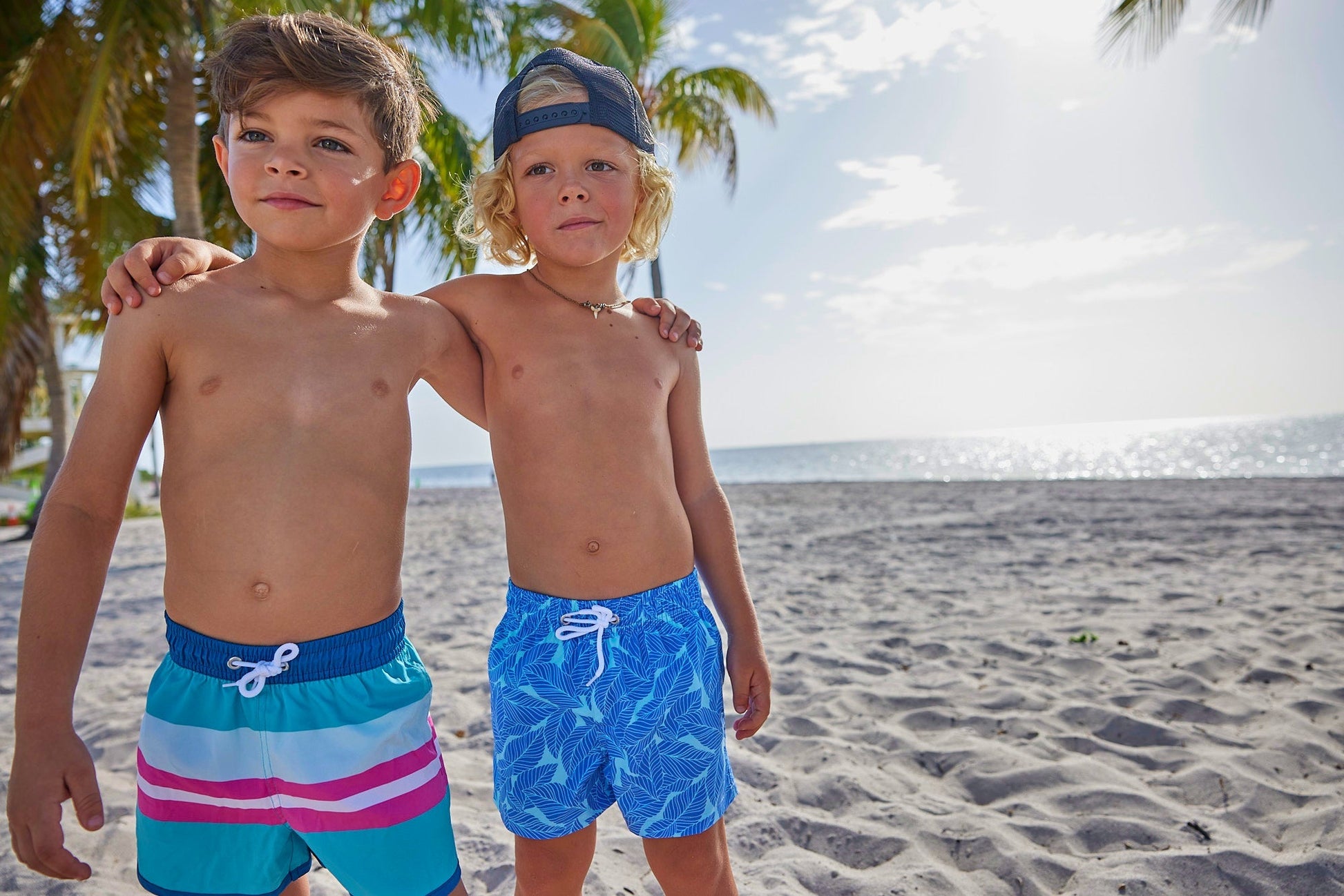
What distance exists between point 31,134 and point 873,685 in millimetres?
9429

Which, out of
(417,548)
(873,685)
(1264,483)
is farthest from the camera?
(1264,483)

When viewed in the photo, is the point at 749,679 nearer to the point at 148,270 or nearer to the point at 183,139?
the point at 148,270

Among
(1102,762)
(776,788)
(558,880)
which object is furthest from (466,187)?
(1102,762)

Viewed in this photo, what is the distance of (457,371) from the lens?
64.3 inches

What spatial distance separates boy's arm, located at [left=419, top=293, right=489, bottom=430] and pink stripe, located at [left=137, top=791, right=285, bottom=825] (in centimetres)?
78

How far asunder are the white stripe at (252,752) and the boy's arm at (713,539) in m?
0.79

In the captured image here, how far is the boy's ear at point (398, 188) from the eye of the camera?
1.47m

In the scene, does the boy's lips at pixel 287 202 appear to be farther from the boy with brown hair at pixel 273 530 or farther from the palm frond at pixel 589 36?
the palm frond at pixel 589 36

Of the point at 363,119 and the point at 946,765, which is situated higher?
the point at 363,119

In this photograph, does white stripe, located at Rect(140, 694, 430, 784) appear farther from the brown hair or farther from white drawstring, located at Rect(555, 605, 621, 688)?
the brown hair

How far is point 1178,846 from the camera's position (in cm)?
220

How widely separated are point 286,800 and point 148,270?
85 centimetres

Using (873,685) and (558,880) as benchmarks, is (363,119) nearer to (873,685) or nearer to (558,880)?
(558,880)

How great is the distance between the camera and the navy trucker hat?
1662 mm
